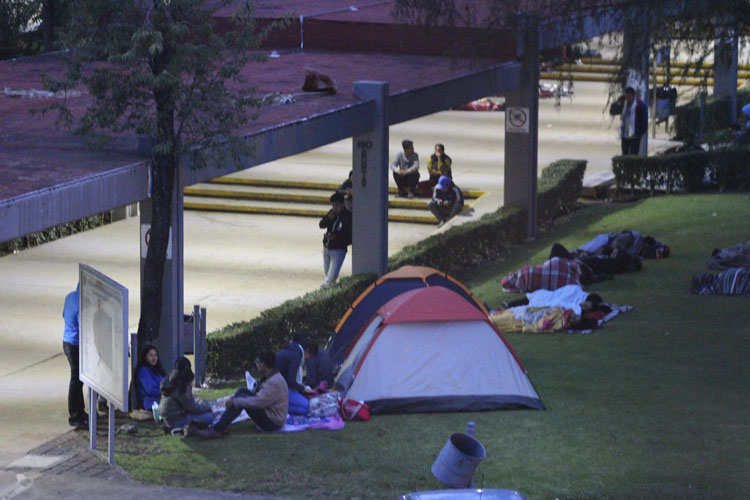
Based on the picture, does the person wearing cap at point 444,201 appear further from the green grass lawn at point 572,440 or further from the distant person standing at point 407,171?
the green grass lawn at point 572,440

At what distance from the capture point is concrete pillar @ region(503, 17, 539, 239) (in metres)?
24.0

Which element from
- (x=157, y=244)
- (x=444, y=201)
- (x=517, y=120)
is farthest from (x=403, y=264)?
(x=157, y=244)

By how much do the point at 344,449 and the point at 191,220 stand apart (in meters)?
14.1

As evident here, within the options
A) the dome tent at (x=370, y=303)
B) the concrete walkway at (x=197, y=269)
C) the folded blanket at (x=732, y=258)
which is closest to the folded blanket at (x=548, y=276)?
the folded blanket at (x=732, y=258)

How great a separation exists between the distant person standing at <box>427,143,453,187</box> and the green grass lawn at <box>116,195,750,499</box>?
905 centimetres

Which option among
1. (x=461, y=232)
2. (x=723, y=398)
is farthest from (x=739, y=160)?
(x=723, y=398)

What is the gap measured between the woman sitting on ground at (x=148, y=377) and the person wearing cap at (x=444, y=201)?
1202 centimetres

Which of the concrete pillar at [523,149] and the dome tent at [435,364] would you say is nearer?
the dome tent at [435,364]

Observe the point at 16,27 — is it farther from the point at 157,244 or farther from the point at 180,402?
the point at 180,402

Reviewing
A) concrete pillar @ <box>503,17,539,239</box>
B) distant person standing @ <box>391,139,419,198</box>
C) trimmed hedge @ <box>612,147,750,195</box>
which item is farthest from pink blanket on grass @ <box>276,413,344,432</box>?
trimmed hedge @ <box>612,147,750,195</box>

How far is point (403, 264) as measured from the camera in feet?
64.3

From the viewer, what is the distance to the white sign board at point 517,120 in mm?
24047

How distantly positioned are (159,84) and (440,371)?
413 cm

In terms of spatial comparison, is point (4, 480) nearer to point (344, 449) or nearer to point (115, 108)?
point (344, 449)
